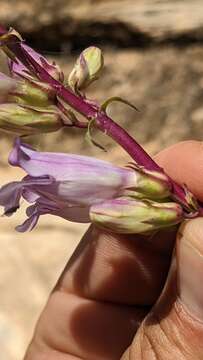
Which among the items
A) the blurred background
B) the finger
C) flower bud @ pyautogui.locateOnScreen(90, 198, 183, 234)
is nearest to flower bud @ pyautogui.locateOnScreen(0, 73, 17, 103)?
flower bud @ pyautogui.locateOnScreen(90, 198, 183, 234)

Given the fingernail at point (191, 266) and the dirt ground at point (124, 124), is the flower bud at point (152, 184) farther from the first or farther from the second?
the dirt ground at point (124, 124)

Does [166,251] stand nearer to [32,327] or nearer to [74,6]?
[32,327]

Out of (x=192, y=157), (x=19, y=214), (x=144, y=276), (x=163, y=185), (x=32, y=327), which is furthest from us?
(x=19, y=214)

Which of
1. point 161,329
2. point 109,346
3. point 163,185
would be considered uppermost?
point 163,185

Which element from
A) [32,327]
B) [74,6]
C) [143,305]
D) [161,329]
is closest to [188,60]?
[74,6]

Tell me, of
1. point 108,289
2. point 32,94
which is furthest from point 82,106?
point 108,289
